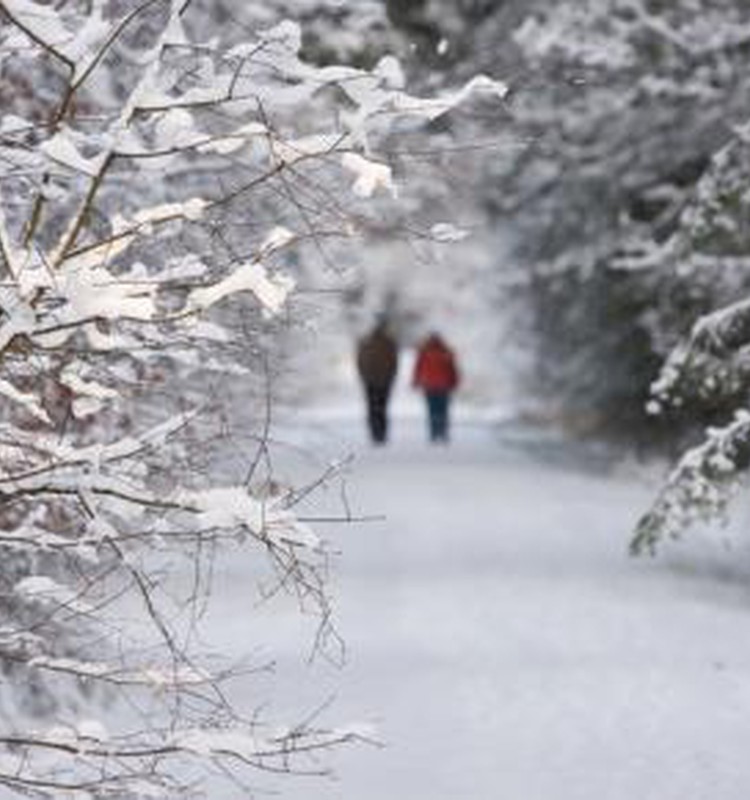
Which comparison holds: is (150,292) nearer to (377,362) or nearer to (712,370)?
(712,370)

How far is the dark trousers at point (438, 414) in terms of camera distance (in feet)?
89.2

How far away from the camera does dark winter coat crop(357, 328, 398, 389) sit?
2712 cm

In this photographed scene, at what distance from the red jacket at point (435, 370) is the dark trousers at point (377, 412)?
1.87ft

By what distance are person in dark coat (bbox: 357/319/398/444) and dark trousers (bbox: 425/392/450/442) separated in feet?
2.03

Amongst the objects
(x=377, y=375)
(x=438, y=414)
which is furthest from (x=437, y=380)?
(x=377, y=375)

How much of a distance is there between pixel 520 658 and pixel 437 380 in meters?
16.1

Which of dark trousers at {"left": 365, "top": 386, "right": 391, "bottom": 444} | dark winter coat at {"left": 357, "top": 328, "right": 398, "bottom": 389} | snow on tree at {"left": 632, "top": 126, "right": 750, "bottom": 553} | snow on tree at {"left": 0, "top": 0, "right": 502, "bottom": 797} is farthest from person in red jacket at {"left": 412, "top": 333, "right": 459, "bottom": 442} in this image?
snow on tree at {"left": 0, "top": 0, "right": 502, "bottom": 797}

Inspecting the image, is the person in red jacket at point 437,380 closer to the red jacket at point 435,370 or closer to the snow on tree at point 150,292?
the red jacket at point 435,370

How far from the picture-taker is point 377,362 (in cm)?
2727

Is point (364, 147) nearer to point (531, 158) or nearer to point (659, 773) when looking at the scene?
point (659, 773)

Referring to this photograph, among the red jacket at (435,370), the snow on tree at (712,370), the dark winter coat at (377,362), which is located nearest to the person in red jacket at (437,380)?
the red jacket at (435,370)

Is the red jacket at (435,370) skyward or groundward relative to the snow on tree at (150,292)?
groundward

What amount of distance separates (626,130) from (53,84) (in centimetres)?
976

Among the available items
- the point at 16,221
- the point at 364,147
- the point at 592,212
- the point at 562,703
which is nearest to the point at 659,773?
the point at 562,703
